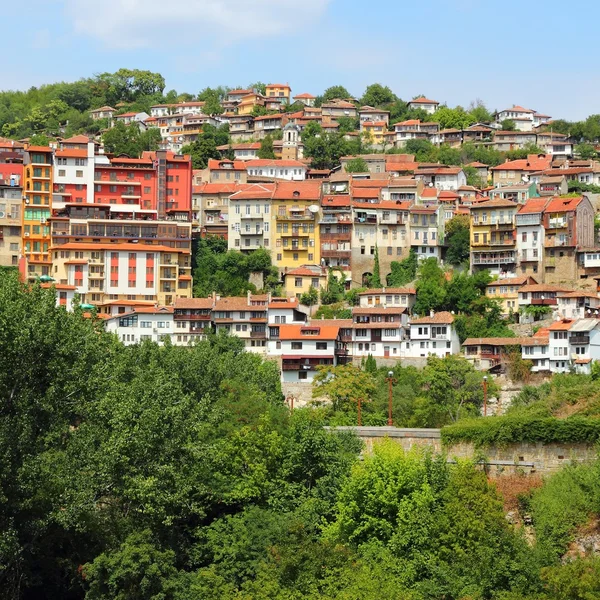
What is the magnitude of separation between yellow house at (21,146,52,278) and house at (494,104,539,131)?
50.5 meters

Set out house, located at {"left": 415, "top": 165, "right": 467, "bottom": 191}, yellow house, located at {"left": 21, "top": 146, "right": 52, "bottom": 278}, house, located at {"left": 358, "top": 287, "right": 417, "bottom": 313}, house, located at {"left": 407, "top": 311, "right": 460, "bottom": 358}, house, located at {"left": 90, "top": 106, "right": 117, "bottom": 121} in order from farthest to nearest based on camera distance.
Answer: house, located at {"left": 90, "top": 106, "right": 117, "bottom": 121}, house, located at {"left": 415, "top": 165, "right": 467, "bottom": 191}, yellow house, located at {"left": 21, "top": 146, "right": 52, "bottom": 278}, house, located at {"left": 358, "top": 287, "right": 417, "bottom": 313}, house, located at {"left": 407, "top": 311, "right": 460, "bottom": 358}

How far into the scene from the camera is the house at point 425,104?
121688 mm

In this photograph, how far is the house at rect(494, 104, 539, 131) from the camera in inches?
4535

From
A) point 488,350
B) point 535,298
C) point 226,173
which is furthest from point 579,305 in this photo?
point 226,173

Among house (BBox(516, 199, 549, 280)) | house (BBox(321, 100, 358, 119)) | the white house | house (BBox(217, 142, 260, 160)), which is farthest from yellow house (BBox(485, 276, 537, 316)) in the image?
house (BBox(321, 100, 358, 119))

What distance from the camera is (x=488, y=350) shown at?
6475 centimetres

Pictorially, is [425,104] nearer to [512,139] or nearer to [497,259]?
[512,139]

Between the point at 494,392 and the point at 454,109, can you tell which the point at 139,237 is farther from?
the point at 454,109

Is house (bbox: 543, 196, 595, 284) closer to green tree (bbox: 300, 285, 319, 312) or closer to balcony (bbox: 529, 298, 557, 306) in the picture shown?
balcony (bbox: 529, 298, 557, 306)

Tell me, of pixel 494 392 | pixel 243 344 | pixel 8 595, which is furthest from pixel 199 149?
pixel 8 595

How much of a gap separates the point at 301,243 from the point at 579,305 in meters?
18.0

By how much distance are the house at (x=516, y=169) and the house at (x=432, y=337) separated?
91.5 ft

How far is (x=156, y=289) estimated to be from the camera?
2859 inches

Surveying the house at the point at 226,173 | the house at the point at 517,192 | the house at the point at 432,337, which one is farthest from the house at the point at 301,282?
the house at the point at 226,173
